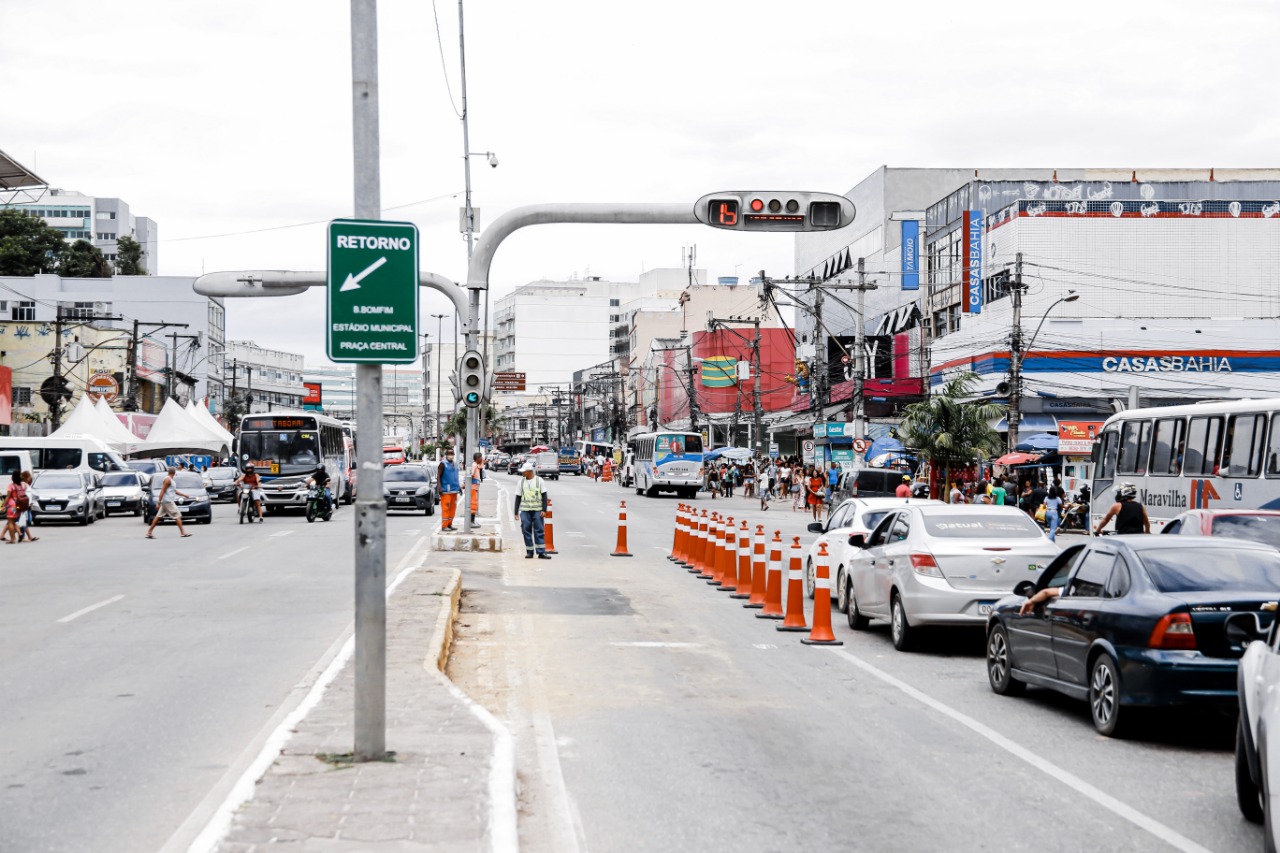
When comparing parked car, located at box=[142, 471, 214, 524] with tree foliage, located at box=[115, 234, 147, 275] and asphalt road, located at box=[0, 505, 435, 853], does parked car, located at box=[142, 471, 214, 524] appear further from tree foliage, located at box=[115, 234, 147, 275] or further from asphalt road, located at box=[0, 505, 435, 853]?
tree foliage, located at box=[115, 234, 147, 275]

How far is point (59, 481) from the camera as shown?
128 feet

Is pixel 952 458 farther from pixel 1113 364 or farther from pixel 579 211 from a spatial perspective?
pixel 579 211

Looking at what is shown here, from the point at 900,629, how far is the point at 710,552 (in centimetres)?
899

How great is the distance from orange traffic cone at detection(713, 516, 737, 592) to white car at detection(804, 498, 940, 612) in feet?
5.51

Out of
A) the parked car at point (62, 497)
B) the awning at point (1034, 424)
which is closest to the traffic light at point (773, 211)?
the parked car at point (62, 497)

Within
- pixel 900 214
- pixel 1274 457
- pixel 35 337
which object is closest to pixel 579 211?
pixel 1274 457

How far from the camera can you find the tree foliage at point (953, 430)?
41.2m

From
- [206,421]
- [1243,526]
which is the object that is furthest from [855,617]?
[206,421]

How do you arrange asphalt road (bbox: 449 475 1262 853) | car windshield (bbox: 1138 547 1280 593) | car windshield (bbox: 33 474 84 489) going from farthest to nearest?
car windshield (bbox: 33 474 84 489)
car windshield (bbox: 1138 547 1280 593)
asphalt road (bbox: 449 475 1262 853)

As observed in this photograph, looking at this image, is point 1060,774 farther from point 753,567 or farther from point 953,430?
point 953,430

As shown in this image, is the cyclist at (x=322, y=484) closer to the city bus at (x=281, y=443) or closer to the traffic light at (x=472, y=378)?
the city bus at (x=281, y=443)

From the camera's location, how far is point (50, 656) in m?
12.8

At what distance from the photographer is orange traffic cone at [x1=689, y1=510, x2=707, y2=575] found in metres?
23.6

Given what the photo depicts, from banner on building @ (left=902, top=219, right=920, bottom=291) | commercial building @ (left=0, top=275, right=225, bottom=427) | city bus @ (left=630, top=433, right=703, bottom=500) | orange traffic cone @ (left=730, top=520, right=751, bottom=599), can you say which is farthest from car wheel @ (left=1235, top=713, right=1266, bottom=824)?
commercial building @ (left=0, top=275, right=225, bottom=427)
